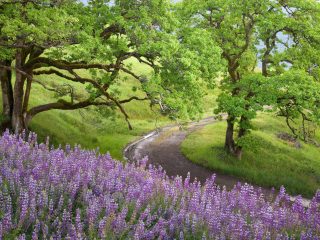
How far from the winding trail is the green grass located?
2.69 feet

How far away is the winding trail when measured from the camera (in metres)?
28.5

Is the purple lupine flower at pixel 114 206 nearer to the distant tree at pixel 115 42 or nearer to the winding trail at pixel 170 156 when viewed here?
the distant tree at pixel 115 42

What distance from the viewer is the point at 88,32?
21000 millimetres

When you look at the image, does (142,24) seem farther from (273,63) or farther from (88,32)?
(273,63)

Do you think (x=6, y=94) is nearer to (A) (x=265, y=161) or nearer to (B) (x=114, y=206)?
(A) (x=265, y=161)

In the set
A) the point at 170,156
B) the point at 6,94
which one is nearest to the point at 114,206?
the point at 6,94

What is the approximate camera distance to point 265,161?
34844 mm

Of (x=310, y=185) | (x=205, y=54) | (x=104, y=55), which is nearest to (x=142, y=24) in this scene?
(x=104, y=55)

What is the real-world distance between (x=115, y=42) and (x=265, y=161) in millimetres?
18173

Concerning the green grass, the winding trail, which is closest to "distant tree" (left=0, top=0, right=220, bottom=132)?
the winding trail

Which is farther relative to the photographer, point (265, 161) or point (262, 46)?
point (265, 161)

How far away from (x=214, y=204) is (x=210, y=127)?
37489 millimetres

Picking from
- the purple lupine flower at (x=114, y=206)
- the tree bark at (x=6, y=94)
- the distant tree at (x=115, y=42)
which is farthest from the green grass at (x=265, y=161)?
the purple lupine flower at (x=114, y=206)

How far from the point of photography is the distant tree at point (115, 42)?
1820 cm
